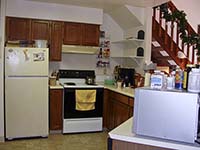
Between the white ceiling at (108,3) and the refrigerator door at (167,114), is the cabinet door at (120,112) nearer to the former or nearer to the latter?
the white ceiling at (108,3)

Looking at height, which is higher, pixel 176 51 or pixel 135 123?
pixel 176 51

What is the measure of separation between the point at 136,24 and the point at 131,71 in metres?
0.95

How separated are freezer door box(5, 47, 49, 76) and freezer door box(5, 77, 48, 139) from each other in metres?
0.12

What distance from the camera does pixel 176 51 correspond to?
5.48 m

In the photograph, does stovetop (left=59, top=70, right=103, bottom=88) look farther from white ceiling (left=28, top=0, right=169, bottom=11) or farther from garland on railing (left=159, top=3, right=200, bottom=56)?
garland on railing (left=159, top=3, right=200, bottom=56)

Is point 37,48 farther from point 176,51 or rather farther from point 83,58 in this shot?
point 176,51

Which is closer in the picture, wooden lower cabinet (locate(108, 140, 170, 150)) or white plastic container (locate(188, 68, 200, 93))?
white plastic container (locate(188, 68, 200, 93))

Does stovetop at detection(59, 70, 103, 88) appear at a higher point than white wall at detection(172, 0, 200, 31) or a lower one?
lower

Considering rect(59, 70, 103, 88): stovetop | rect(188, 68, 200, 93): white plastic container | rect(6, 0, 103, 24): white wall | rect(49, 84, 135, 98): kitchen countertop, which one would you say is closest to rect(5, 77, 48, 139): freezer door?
rect(49, 84, 135, 98): kitchen countertop

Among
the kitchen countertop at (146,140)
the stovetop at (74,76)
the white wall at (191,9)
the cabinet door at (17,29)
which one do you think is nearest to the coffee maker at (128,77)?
the stovetop at (74,76)

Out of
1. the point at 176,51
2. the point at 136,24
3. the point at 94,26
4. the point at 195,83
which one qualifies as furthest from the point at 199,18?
the point at 195,83

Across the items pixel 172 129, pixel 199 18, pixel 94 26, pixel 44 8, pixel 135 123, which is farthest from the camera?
pixel 199 18

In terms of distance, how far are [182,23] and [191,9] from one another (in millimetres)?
1511

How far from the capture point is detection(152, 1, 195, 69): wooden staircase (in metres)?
5.34
